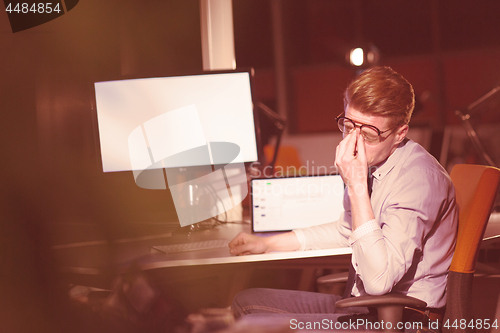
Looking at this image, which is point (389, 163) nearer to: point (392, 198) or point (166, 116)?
point (392, 198)

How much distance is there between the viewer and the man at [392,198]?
944 mm

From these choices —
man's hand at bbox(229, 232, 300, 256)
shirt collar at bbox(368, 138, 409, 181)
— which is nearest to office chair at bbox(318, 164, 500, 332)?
shirt collar at bbox(368, 138, 409, 181)

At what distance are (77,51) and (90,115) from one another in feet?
0.89

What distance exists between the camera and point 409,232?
946 millimetres

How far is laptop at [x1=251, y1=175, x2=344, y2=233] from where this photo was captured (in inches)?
62.7

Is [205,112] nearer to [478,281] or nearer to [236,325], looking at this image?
[236,325]

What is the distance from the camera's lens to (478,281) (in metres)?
1.87

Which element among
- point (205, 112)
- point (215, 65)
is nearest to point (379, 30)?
point (215, 65)

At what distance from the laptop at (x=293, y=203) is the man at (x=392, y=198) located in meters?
0.41

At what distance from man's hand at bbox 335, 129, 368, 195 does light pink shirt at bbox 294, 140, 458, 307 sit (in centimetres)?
9

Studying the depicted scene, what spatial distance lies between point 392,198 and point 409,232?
101 mm

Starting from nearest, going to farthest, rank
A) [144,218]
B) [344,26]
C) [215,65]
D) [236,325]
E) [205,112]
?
1. [236,325]
2. [205,112]
3. [144,218]
4. [215,65]
5. [344,26]

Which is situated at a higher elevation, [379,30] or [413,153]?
[379,30]

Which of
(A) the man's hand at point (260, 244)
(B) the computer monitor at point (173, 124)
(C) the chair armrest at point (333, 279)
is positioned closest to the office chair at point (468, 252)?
(C) the chair armrest at point (333, 279)
